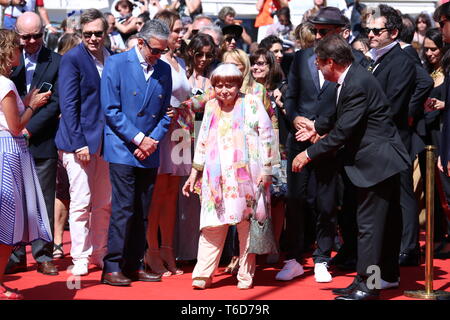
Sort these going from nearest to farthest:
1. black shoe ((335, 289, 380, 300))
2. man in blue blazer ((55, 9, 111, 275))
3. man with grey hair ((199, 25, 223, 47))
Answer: black shoe ((335, 289, 380, 300))
man in blue blazer ((55, 9, 111, 275))
man with grey hair ((199, 25, 223, 47))

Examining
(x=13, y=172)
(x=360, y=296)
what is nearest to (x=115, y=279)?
(x=13, y=172)

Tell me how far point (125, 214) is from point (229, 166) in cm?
95

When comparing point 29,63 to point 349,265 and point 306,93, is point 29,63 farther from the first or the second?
point 349,265

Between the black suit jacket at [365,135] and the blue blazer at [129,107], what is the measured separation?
57.6 inches

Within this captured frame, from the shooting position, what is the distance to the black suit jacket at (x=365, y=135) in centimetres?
677

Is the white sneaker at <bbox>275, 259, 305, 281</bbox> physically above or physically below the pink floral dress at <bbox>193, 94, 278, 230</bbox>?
below

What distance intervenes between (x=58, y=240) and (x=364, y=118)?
369cm

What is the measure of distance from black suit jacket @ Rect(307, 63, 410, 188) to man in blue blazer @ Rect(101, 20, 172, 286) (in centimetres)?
146

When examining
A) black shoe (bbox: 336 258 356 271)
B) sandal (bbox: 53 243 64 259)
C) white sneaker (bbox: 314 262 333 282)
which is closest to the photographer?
sandal (bbox: 53 243 64 259)

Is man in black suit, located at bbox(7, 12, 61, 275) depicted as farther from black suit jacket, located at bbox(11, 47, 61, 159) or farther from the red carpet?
the red carpet

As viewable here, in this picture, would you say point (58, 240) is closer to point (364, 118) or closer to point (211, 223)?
point (211, 223)

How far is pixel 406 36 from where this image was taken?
979 cm

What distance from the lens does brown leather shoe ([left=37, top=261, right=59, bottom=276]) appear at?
7.95 metres

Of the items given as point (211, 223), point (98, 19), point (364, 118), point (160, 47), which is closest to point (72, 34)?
point (98, 19)
